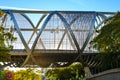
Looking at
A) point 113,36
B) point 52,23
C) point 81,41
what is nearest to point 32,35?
point 52,23

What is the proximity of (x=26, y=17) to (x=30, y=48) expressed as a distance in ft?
35.9

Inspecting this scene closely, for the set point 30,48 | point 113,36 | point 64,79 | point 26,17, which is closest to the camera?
point 113,36

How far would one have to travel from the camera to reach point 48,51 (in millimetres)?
69000

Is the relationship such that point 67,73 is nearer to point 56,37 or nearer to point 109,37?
point 56,37

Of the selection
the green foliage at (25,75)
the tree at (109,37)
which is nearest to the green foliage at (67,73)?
the green foliage at (25,75)

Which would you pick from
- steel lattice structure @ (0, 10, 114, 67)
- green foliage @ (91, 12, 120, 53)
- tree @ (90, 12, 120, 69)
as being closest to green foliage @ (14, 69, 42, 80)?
steel lattice structure @ (0, 10, 114, 67)

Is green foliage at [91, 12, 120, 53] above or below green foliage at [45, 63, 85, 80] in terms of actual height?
above

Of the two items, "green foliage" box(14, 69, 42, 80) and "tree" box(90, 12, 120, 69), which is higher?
"tree" box(90, 12, 120, 69)

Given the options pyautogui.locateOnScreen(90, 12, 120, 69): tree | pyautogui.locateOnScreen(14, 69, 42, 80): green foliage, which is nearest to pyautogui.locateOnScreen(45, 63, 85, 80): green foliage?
pyautogui.locateOnScreen(14, 69, 42, 80): green foliage

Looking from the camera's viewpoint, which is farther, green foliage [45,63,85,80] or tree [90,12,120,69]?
green foliage [45,63,85,80]

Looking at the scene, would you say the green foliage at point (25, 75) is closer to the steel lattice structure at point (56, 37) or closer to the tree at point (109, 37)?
the steel lattice structure at point (56, 37)

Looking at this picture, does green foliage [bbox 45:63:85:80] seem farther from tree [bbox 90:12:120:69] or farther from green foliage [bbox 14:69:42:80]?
tree [bbox 90:12:120:69]

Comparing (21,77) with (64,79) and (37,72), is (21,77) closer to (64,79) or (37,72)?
(37,72)

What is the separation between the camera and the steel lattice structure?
68.6m
